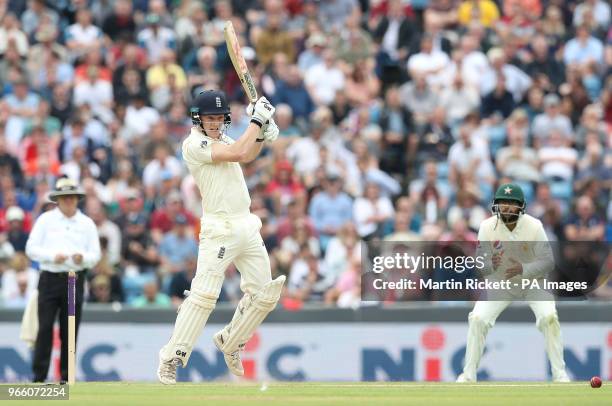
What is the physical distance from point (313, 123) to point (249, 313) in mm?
8924

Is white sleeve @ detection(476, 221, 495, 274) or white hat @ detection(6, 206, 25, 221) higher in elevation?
white hat @ detection(6, 206, 25, 221)

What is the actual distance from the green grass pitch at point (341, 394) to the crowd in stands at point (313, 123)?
5.63 meters

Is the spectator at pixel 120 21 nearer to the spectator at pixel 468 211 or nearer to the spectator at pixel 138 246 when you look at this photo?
the spectator at pixel 138 246

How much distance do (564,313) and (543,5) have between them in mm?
7701

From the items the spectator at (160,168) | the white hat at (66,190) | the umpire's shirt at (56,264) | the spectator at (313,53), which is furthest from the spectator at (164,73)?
the umpire's shirt at (56,264)

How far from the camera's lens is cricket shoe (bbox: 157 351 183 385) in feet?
43.4

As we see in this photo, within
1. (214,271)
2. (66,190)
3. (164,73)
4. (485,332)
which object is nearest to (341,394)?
(214,271)

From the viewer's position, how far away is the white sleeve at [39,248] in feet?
52.2

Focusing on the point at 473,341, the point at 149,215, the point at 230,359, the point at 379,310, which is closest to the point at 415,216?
the point at 379,310

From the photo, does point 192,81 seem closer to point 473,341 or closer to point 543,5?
point 543,5

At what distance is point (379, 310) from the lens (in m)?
18.9

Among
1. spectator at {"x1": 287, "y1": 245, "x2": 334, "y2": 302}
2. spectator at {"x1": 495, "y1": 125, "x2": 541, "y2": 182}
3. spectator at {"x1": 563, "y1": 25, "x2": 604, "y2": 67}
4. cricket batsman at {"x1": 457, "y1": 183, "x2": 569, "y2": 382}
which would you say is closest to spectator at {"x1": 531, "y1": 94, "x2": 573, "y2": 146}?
spectator at {"x1": 495, "y1": 125, "x2": 541, "y2": 182}

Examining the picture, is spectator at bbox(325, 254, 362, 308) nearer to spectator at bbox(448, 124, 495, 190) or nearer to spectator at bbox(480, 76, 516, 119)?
spectator at bbox(448, 124, 495, 190)

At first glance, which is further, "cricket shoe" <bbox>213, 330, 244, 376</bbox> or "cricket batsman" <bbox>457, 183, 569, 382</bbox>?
"cricket batsman" <bbox>457, 183, 569, 382</bbox>
